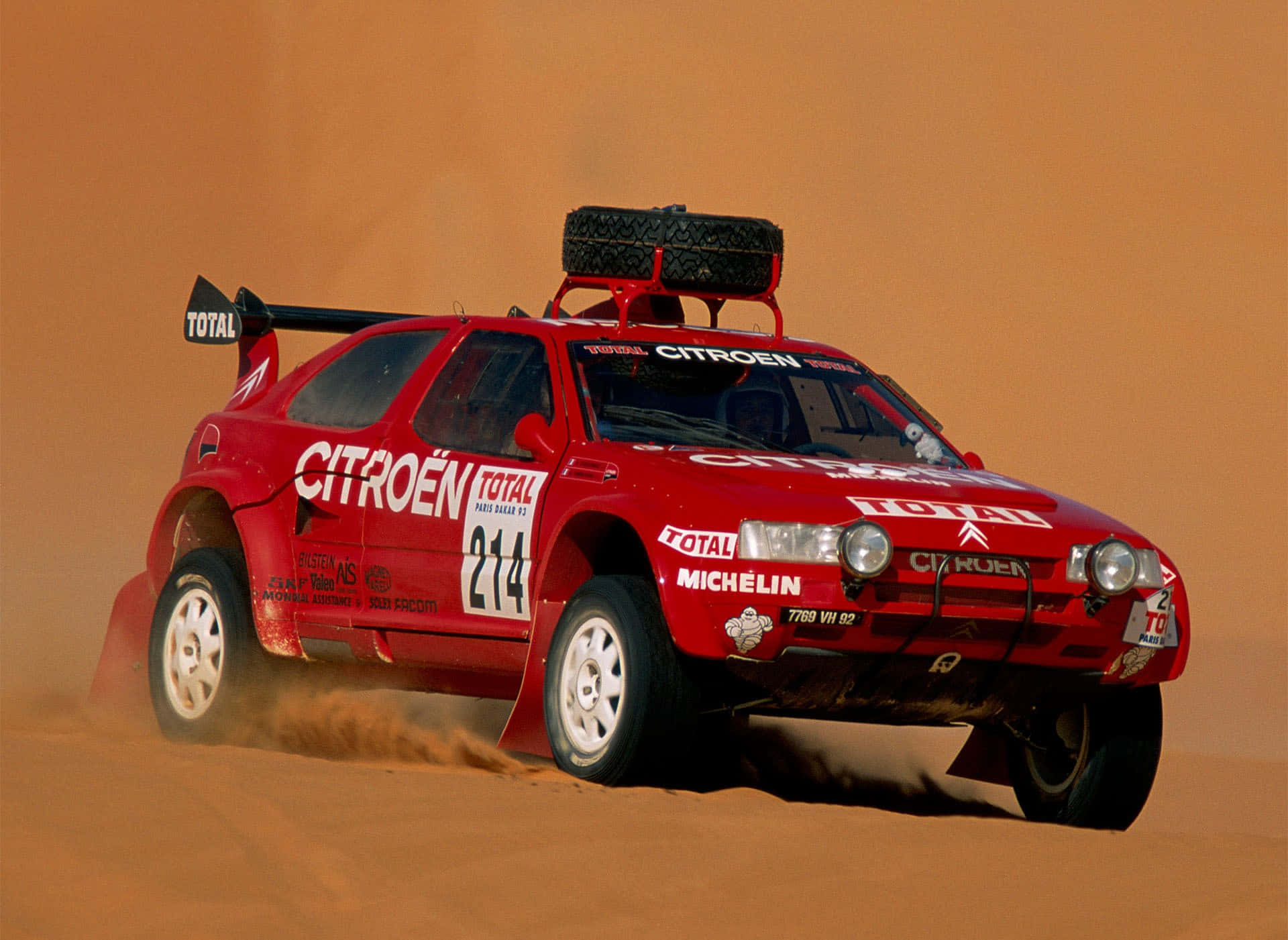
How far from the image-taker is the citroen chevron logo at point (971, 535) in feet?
23.4

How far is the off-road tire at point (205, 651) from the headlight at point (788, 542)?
8.59 ft

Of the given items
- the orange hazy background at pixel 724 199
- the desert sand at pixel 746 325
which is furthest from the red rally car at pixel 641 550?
the orange hazy background at pixel 724 199

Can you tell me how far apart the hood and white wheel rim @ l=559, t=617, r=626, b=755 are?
0.48 m

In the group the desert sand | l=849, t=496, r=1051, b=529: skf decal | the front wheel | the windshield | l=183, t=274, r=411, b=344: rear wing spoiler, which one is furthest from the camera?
l=183, t=274, r=411, b=344: rear wing spoiler

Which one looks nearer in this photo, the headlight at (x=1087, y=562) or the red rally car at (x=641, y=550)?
the red rally car at (x=641, y=550)

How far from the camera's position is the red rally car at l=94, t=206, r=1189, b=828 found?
23.2 feet

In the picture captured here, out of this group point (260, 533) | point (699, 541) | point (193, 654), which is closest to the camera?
point (699, 541)

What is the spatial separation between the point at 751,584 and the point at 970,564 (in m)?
0.70

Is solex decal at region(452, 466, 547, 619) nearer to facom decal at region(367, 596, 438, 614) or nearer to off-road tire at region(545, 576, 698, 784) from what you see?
facom decal at region(367, 596, 438, 614)

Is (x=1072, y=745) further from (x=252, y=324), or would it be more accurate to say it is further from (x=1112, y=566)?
(x=252, y=324)

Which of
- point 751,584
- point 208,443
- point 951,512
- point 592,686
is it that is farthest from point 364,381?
point 951,512

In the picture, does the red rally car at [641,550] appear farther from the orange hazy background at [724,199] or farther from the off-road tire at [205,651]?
the orange hazy background at [724,199]

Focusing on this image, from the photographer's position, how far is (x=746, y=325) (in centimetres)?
2650

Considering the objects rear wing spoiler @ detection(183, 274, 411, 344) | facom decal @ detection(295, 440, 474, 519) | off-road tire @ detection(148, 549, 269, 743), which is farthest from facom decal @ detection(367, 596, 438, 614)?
rear wing spoiler @ detection(183, 274, 411, 344)
